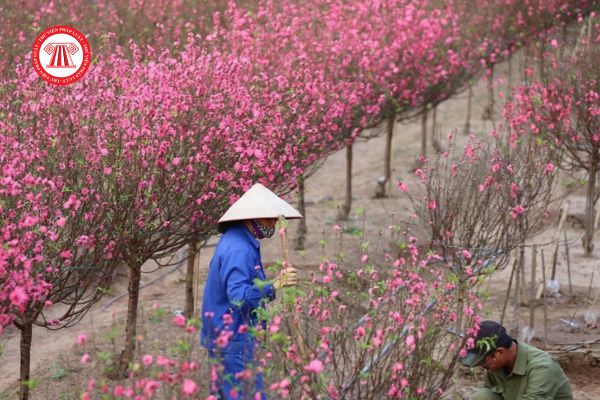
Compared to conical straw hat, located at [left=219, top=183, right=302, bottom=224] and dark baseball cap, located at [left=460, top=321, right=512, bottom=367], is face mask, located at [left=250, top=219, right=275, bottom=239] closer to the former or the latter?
conical straw hat, located at [left=219, top=183, right=302, bottom=224]

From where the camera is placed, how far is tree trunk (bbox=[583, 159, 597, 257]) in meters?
14.3

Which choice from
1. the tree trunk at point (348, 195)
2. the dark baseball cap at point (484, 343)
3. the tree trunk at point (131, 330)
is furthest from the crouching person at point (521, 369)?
the tree trunk at point (348, 195)

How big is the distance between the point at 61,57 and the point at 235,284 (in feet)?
13.3

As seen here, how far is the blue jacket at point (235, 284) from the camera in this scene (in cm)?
667

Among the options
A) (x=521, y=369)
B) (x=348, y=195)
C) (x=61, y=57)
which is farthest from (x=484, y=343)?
(x=348, y=195)

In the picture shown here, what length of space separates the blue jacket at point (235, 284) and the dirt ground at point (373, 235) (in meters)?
0.37

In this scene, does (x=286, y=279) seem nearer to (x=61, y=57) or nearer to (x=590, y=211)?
(x=61, y=57)

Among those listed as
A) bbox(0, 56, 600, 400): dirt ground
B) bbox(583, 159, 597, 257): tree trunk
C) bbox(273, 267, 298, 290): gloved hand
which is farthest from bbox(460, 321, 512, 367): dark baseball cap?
bbox(583, 159, 597, 257): tree trunk

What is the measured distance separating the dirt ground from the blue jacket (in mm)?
373

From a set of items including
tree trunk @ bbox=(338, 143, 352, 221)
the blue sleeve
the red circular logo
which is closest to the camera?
the blue sleeve

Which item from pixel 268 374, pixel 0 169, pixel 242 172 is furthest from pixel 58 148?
pixel 268 374

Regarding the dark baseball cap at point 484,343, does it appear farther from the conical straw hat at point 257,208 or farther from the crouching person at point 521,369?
the conical straw hat at point 257,208

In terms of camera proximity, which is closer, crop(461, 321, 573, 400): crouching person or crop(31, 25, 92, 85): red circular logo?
crop(461, 321, 573, 400): crouching person

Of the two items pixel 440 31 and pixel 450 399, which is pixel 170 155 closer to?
pixel 450 399
